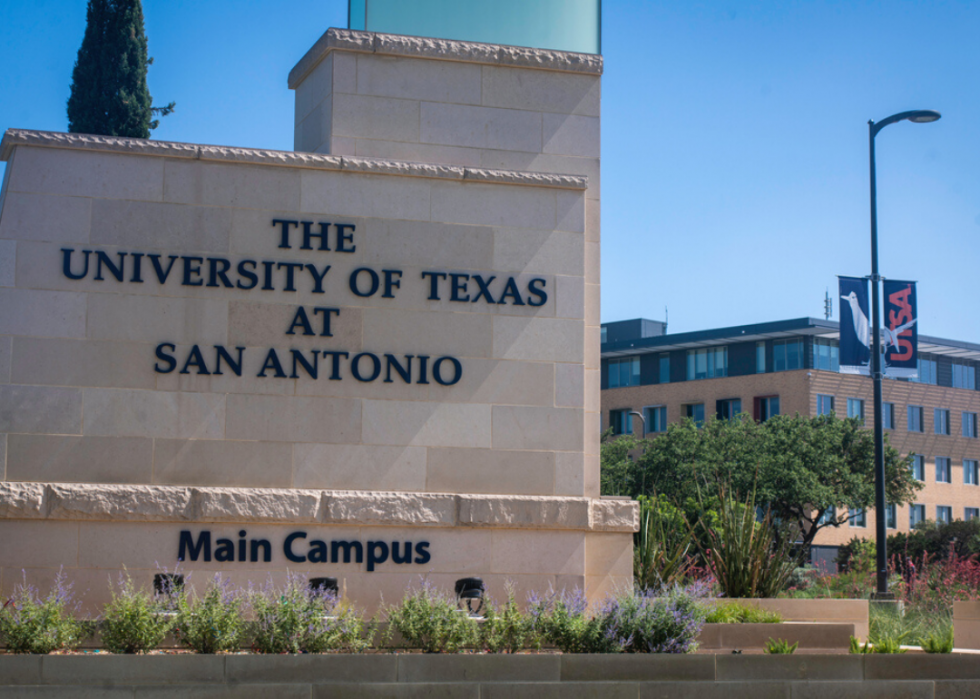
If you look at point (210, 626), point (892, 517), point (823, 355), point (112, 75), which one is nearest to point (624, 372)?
point (823, 355)

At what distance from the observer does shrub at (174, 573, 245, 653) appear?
371 inches

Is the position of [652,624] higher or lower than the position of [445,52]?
lower

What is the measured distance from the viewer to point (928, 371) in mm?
75625

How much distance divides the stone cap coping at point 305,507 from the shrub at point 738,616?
1.45 meters

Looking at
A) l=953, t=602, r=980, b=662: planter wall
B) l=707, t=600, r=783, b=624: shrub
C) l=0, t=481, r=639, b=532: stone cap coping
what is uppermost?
l=0, t=481, r=639, b=532: stone cap coping

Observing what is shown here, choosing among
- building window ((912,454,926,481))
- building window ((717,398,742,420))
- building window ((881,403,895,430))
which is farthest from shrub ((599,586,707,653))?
building window ((912,454,926,481))

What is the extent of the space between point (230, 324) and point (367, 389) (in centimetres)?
155

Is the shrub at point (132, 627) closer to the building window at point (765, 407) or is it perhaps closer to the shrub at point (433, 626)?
the shrub at point (433, 626)

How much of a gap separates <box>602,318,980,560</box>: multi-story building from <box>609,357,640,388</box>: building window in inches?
2.8

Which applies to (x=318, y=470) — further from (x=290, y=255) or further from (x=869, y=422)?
(x=869, y=422)

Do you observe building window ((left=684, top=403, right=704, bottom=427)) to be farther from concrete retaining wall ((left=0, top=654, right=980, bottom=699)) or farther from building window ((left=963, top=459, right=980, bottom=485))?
concrete retaining wall ((left=0, top=654, right=980, bottom=699))

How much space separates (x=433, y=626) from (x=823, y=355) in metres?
63.6

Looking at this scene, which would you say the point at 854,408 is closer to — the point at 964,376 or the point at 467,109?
the point at 964,376

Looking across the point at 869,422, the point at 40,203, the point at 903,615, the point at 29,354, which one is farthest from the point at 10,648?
the point at 869,422
